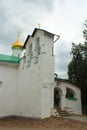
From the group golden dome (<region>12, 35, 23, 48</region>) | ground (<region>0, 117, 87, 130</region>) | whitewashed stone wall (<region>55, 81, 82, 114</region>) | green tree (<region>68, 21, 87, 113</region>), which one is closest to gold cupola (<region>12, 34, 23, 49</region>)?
golden dome (<region>12, 35, 23, 48</region>)

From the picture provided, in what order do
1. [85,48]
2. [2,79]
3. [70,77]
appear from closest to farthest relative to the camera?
[2,79], [85,48], [70,77]

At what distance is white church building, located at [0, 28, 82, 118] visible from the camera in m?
12.7

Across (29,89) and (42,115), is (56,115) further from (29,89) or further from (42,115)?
(29,89)

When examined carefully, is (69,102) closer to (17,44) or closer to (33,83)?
(33,83)

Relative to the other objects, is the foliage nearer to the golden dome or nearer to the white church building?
the white church building

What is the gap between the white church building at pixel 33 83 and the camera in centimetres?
1266

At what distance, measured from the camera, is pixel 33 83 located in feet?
44.8

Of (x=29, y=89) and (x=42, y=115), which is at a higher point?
(x=29, y=89)

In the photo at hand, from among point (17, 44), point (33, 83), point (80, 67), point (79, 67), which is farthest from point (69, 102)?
point (17, 44)

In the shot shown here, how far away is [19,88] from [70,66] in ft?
31.8

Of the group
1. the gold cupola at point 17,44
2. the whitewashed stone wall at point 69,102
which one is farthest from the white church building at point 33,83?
the gold cupola at point 17,44

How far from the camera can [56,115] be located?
12.4 metres

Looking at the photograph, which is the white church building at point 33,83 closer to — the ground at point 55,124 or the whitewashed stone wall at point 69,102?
the whitewashed stone wall at point 69,102

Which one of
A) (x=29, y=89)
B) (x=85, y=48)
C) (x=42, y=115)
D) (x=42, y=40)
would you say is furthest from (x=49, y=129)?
(x=85, y=48)
